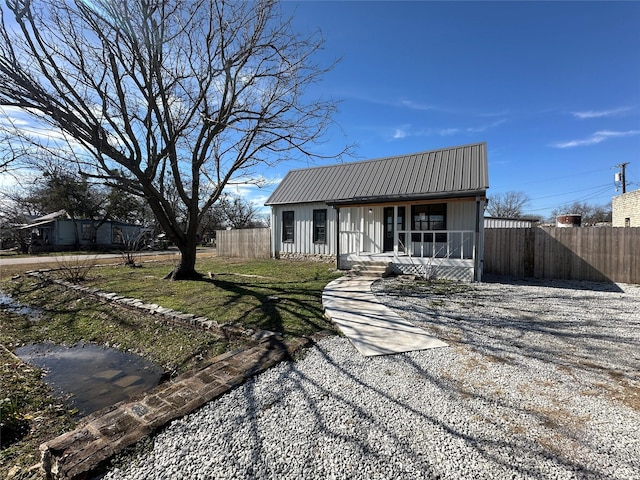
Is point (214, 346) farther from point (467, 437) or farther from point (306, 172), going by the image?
point (306, 172)

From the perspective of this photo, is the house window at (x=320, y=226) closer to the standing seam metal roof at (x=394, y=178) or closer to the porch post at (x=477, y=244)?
the standing seam metal roof at (x=394, y=178)

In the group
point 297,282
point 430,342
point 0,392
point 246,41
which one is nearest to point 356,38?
point 246,41

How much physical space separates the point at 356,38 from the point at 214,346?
781 cm

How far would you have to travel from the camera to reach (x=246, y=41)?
7387mm

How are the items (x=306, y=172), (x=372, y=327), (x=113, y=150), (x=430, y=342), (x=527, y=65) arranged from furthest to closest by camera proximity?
(x=306, y=172)
(x=527, y=65)
(x=113, y=150)
(x=372, y=327)
(x=430, y=342)

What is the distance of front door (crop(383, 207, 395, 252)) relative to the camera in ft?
38.8

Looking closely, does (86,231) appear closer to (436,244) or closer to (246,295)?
(246,295)

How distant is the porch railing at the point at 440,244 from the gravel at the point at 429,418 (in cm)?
605

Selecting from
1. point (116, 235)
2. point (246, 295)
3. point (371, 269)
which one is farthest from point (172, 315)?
point (116, 235)

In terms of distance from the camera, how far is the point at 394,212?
1050 centimetres

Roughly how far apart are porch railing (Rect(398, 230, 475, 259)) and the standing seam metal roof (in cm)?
149

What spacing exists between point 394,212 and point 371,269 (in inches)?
87.1

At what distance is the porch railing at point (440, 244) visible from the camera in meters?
10.2

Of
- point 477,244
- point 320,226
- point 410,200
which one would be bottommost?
point 477,244
